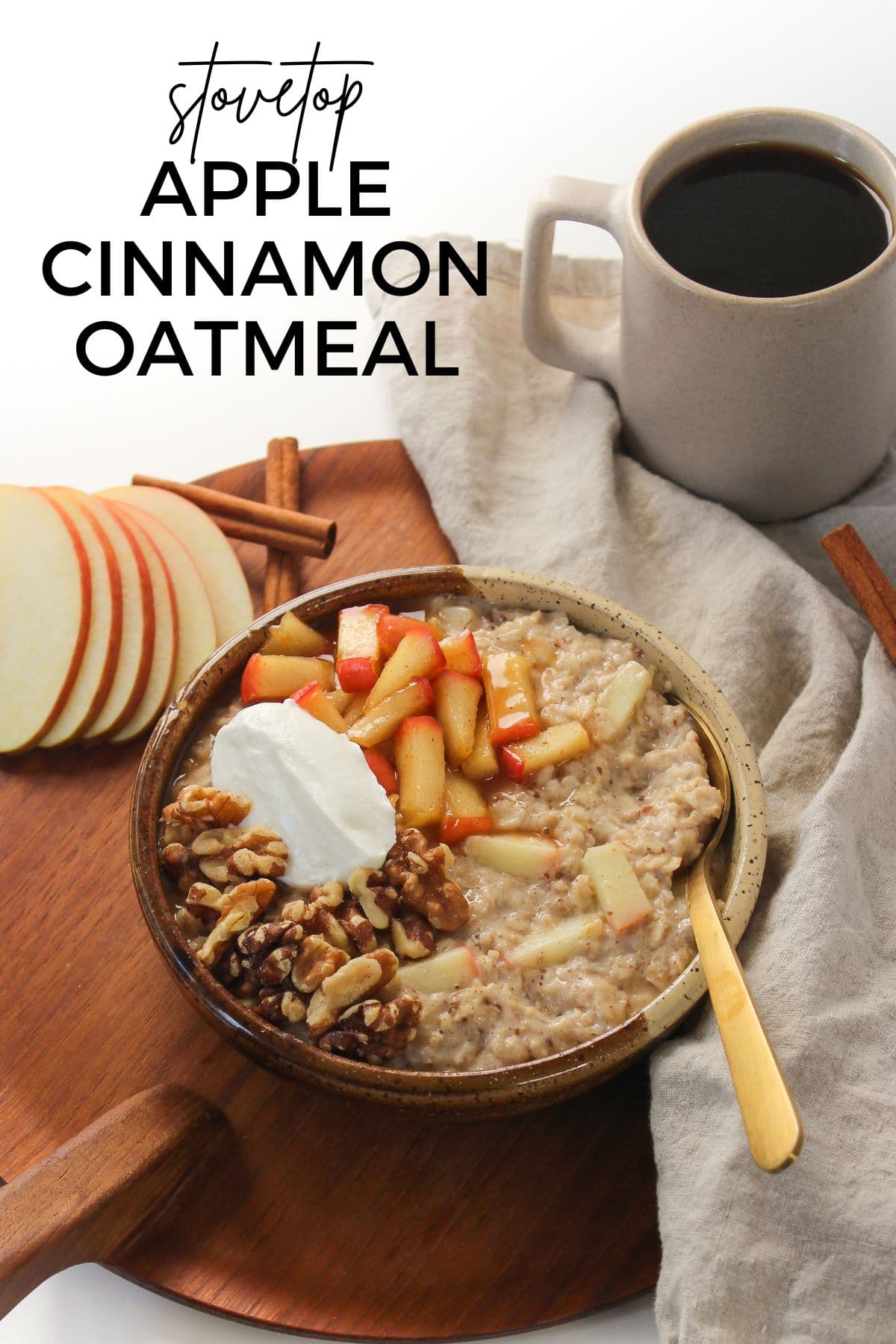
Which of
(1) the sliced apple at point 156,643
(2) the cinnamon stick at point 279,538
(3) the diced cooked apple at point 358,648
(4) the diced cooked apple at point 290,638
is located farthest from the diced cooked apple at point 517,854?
(2) the cinnamon stick at point 279,538

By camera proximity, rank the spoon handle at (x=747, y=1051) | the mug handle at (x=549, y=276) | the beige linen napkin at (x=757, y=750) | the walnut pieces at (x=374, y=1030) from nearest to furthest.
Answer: the spoon handle at (x=747, y=1051) → the beige linen napkin at (x=757, y=750) → the walnut pieces at (x=374, y=1030) → the mug handle at (x=549, y=276)

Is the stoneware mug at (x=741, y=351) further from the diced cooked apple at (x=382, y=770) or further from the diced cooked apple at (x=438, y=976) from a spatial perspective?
the diced cooked apple at (x=438, y=976)

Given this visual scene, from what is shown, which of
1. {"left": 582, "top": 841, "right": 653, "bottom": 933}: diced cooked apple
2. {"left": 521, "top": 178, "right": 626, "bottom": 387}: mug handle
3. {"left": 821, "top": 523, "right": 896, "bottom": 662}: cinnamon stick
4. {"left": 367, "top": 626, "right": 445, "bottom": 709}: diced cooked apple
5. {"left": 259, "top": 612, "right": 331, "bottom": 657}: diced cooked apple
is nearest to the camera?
{"left": 582, "top": 841, "right": 653, "bottom": 933}: diced cooked apple

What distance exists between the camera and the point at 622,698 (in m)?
2.14

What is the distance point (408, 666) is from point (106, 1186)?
0.86 meters

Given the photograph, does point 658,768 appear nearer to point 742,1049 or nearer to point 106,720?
point 742,1049

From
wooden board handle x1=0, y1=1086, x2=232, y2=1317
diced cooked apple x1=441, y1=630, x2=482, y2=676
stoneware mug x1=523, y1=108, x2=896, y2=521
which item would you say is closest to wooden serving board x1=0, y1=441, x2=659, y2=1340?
wooden board handle x1=0, y1=1086, x2=232, y2=1317

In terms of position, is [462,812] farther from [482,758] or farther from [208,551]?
[208,551]

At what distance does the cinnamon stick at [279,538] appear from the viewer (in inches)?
104

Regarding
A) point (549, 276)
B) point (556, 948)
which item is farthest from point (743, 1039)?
point (549, 276)

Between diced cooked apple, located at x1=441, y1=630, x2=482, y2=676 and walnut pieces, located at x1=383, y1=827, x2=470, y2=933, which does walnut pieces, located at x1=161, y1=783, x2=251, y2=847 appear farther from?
diced cooked apple, located at x1=441, y1=630, x2=482, y2=676

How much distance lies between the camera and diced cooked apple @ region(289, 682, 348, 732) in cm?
209

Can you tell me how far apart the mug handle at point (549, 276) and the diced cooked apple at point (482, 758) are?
0.92m

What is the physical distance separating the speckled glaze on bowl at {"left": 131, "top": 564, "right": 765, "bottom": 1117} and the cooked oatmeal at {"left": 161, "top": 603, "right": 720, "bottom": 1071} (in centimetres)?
4
